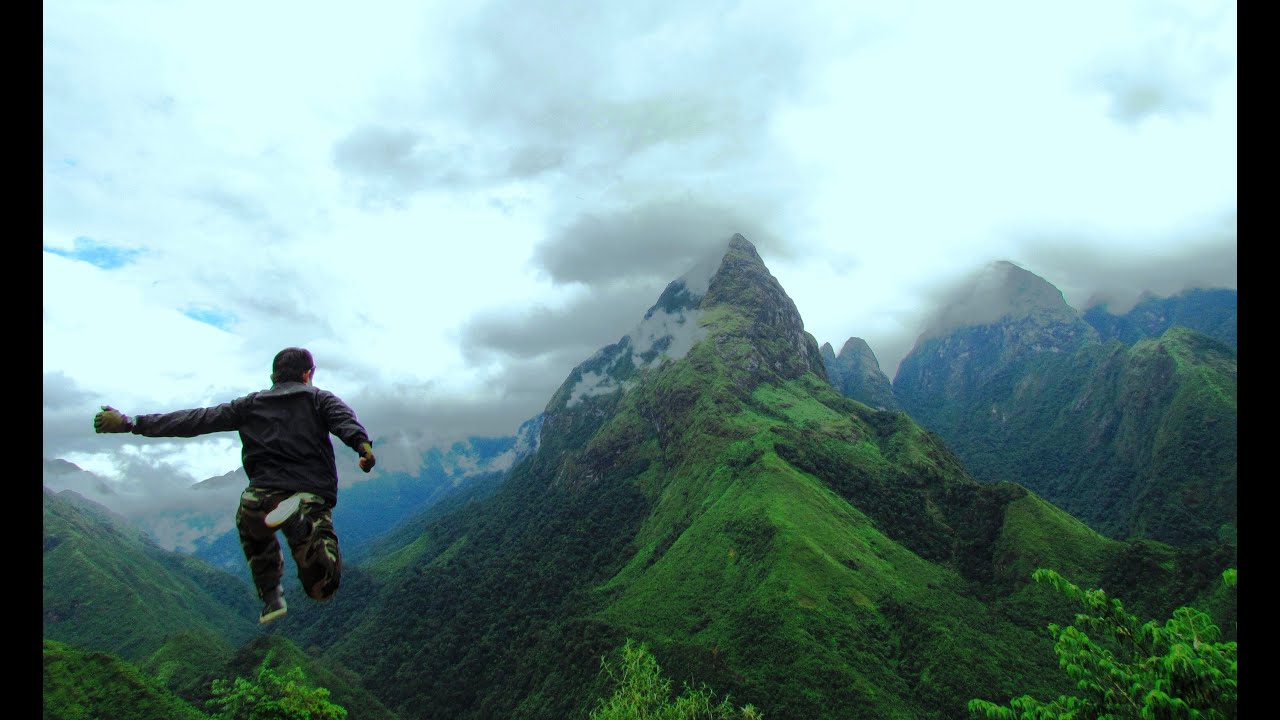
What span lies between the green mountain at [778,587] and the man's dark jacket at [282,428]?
294ft

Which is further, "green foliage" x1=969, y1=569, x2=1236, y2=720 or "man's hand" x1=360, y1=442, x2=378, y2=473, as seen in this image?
"green foliage" x1=969, y1=569, x2=1236, y2=720

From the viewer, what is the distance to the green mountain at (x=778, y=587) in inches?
3509

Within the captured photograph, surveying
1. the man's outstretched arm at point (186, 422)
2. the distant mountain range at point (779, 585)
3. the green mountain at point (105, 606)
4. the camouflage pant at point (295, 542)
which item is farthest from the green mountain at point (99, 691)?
the green mountain at point (105, 606)

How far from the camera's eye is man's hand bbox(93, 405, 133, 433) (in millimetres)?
4469

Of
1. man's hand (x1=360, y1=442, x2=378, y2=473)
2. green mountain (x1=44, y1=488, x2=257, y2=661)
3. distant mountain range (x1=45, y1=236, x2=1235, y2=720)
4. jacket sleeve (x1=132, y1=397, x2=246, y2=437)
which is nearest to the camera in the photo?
man's hand (x1=360, y1=442, x2=378, y2=473)

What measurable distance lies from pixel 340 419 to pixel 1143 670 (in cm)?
1028

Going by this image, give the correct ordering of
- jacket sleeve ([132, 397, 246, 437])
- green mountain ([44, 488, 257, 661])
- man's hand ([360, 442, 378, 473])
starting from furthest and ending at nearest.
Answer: green mountain ([44, 488, 257, 661]) → jacket sleeve ([132, 397, 246, 437]) → man's hand ([360, 442, 378, 473])

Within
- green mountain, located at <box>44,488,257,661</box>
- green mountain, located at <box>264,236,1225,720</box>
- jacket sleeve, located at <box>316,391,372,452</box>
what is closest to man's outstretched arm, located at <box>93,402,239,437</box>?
jacket sleeve, located at <box>316,391,372,452</box>

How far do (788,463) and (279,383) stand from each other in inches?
5886

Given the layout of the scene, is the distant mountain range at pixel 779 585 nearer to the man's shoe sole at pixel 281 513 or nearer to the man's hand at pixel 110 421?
the man's hand at pixel 110 421

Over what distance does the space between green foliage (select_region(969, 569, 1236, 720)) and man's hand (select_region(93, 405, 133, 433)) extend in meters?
8.86

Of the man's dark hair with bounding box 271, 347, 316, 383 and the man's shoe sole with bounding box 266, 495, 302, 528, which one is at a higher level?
the man's dark hair with bounding box 271, 347, 316, 383

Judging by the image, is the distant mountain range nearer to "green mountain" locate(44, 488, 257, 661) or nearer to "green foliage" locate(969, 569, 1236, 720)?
"green mountain" locate(44, 488, 257, 661)
